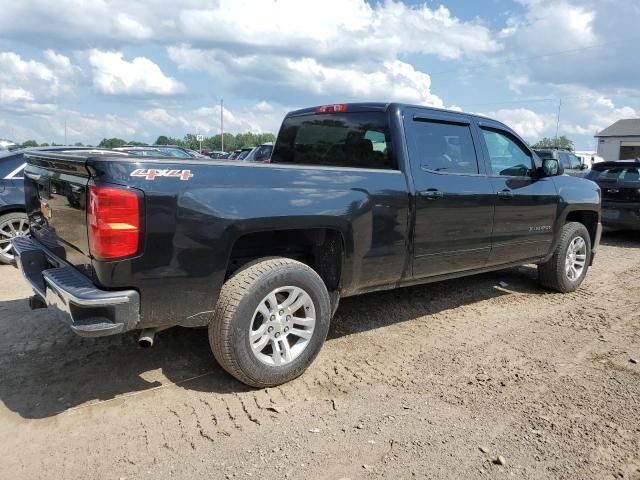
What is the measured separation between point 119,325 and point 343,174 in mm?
1759

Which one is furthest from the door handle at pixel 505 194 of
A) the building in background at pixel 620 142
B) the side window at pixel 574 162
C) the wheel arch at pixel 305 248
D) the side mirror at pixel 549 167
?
the building in background at pixel 620 142

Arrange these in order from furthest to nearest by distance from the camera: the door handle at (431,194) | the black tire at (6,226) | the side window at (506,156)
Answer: the black tire at (6,226) < the side window at (506,156) < the door handle at (431,194)

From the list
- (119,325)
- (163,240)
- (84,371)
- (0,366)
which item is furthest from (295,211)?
(0,366)

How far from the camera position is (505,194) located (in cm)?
484

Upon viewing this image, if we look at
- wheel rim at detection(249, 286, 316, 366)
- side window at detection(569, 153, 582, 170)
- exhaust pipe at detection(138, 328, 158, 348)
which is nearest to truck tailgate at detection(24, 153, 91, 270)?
exhaust pipe at detection(138, 328, 158, 348)

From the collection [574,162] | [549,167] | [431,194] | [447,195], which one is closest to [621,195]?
[549,167]

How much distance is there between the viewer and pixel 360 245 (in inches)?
147

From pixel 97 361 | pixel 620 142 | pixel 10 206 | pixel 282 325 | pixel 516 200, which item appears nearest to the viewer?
pixel 282 325

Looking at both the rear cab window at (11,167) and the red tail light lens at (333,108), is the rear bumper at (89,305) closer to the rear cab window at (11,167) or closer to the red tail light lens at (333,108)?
the red tail light lens at (333,108)

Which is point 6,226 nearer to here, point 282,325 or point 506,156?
point 282,325

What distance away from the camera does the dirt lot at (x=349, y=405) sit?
105 inches

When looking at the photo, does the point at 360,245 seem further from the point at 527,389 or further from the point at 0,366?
the point at 0,366

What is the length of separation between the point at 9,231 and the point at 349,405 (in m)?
5.59

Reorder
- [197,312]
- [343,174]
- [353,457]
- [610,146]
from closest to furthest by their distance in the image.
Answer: [353,457]
[197,312]
[343,174]
[610,146]
